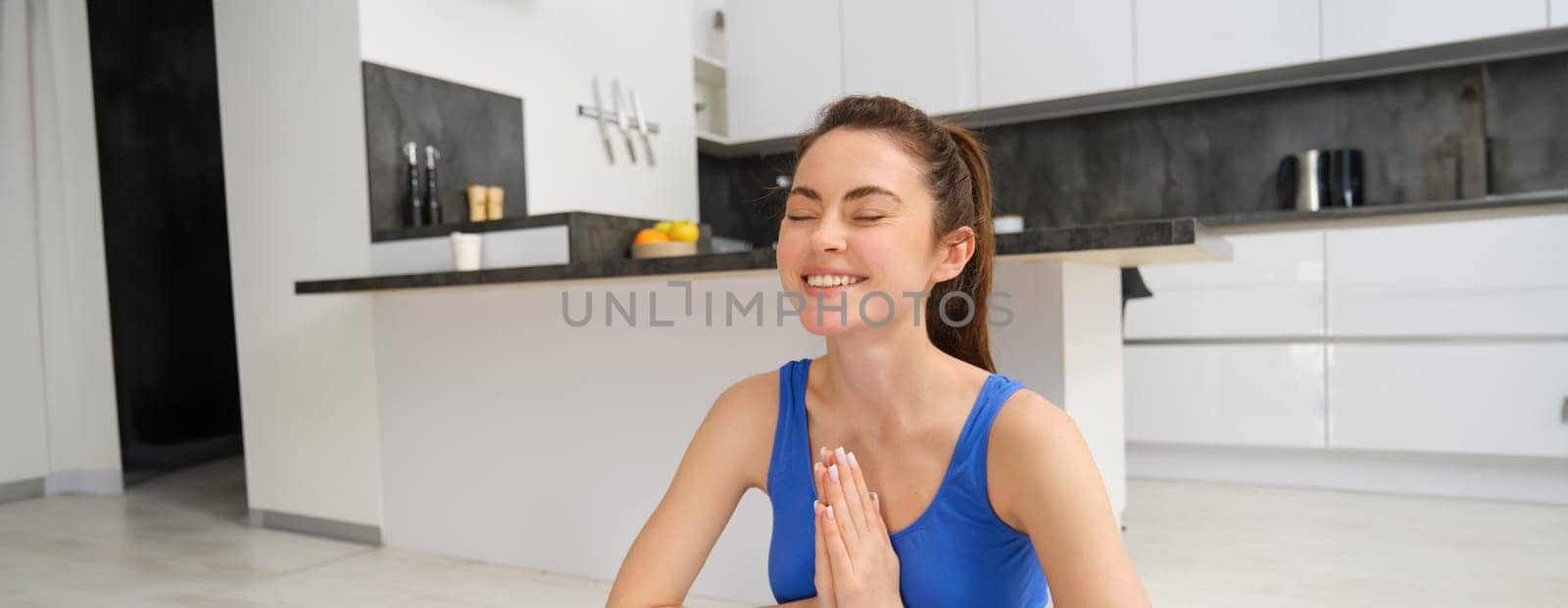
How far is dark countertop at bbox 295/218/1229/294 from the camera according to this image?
5.53 ft

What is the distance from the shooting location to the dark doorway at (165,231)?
15.0 ft

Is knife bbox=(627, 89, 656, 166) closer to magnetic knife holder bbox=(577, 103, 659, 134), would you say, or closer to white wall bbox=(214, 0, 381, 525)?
magnetic knife holder bbox=(577, 103, 659, 134)

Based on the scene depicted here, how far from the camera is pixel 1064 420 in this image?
1.01 meters

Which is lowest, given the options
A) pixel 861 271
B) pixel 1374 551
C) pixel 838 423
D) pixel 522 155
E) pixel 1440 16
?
pixel 1374 551

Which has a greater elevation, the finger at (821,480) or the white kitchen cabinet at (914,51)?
the white kitchen cabinet at (914,51)

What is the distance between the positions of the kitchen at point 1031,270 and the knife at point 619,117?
3cm

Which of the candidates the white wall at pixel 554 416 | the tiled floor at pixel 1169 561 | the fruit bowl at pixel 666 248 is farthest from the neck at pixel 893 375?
the fruit bowl at pixel 666 248

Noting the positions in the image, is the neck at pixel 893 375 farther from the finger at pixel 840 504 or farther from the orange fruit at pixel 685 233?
the orange fruit at pixel 685 233

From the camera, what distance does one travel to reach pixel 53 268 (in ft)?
13.7

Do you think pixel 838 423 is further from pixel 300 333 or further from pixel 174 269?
pixel 174 269

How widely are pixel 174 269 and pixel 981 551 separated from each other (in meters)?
5.10

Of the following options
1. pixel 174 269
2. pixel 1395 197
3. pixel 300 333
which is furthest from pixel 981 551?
pixel 174 269

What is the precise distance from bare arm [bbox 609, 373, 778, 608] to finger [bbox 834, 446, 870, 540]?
6.9 inches

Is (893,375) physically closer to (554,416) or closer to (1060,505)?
(1060,505)
